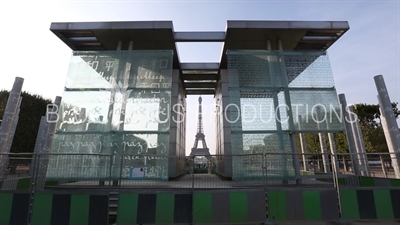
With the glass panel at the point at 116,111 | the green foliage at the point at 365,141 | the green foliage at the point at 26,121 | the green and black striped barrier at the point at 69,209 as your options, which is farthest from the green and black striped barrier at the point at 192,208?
the green foliage at the point at 26,121

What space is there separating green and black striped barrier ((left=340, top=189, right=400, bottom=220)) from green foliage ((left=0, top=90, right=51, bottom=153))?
34719mm

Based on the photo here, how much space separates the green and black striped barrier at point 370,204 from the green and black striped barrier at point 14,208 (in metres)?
9.55

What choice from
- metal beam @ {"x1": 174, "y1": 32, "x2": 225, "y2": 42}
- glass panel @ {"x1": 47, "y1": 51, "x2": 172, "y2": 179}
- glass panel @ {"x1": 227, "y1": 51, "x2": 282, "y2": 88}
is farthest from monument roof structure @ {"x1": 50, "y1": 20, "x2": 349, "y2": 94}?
glass panel @ {"x1": 227, "y1": 51, "x2": 282, "y2": 88}

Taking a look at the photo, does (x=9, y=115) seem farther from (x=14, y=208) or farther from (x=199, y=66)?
(x=199, y=66)

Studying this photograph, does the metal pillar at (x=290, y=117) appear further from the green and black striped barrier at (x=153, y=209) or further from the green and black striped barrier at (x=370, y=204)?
the green and black striped barrier at (x=153, y=209)

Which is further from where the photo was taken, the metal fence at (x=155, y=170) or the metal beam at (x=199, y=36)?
the metal beam at (x=199, y=36)

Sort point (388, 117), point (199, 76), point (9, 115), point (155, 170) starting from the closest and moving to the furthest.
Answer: point (155, 170), point (388, 117), point (9, 115), point (199, 76)

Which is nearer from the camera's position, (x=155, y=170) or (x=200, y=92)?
(x=155, y=170)

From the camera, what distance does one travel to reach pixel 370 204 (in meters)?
6.96

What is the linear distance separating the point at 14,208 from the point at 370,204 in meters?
10.8

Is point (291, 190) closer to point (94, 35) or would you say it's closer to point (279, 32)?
point (279, 32)

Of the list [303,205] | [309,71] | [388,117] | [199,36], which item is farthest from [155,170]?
[388,117]

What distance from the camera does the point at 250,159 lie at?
9703 millimetres

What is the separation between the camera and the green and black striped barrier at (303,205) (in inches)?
271
